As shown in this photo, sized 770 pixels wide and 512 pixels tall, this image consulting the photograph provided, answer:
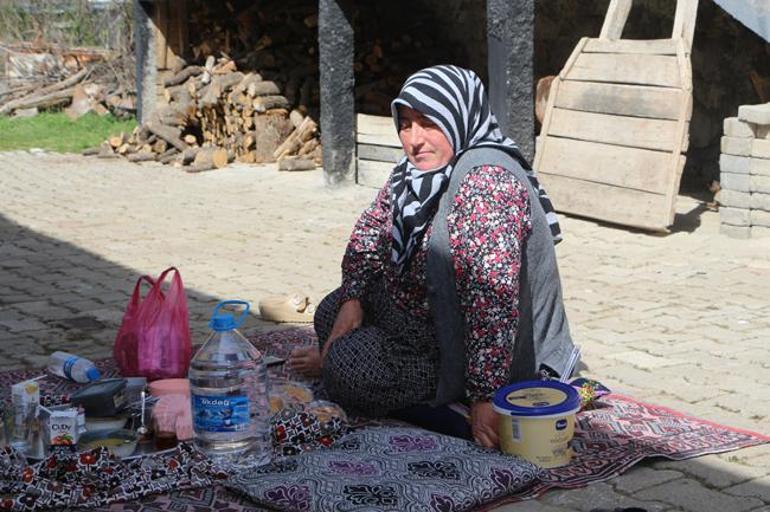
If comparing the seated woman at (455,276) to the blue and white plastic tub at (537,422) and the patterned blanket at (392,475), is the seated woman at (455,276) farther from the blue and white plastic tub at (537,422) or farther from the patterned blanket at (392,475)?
the patterned blanket at (392,475)

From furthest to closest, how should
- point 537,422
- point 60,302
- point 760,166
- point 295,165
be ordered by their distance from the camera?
point 295,165
point 760,166
point 60,302
point 537,422

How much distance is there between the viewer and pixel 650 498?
3914 mm

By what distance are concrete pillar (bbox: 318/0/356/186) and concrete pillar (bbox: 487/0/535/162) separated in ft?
6.79

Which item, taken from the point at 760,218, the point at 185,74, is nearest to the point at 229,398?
the point at 760,218

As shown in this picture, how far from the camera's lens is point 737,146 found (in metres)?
8.39

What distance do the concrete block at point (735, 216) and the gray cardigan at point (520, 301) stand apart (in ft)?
13.9

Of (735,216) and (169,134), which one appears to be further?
(169,134)

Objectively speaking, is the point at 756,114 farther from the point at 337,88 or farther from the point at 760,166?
the point at 337,88

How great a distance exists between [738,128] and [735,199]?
0.50m

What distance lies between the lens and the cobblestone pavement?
4680 mm

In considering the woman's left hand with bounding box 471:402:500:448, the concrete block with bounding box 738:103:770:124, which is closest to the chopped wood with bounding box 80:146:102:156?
the concrete block with bounding box 738:103:770:124

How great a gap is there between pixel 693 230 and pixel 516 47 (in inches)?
74.8

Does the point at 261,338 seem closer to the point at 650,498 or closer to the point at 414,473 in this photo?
the point at 414,473

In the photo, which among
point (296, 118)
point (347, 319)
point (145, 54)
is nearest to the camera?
point (347, 319)
